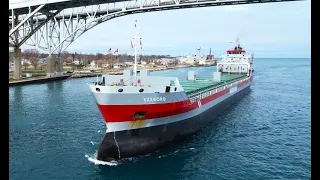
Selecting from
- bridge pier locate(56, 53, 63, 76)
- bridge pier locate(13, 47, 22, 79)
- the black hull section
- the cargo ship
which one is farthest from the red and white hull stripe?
bridge pier locate(56, 53, 63, 76)

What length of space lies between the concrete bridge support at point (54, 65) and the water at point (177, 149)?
22.1 metres

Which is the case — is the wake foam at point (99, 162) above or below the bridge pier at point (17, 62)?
below

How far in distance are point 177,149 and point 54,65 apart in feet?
125

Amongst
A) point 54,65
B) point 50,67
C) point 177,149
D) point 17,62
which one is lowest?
point 177,149

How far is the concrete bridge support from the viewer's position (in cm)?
4444

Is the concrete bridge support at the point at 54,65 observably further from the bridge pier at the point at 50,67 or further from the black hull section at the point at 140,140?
the black hull section at the point at 140,140

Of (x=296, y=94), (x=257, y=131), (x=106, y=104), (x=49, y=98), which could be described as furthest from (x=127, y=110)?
(x=296, y=94)

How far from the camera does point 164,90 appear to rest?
1340cm

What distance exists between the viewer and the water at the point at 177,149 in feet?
37.1

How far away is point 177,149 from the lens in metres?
13.8

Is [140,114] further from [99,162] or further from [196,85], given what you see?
[196,85]

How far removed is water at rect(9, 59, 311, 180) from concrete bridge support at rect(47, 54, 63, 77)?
22.1 m

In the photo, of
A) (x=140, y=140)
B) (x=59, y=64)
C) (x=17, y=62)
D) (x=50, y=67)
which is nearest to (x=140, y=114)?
(x=140, y=140)

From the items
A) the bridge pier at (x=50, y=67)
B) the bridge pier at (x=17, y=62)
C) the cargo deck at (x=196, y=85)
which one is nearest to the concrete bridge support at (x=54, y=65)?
the bridge pier at (x=50, y=67)
